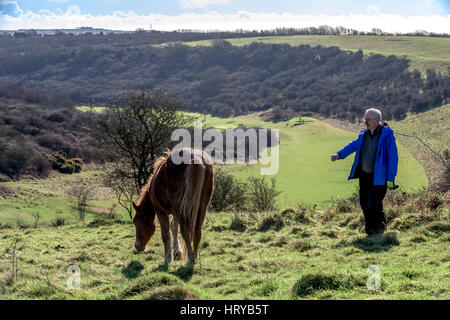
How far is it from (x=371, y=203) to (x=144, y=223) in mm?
4721

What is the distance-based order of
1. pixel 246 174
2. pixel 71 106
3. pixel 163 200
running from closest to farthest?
Result: pixel 163 200, pixel 246 174, pixel 71 106

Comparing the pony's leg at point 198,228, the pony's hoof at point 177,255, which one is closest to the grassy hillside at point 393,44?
the pony's hoof at point 177,255

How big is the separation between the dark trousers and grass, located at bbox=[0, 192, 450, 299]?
0.76 ft

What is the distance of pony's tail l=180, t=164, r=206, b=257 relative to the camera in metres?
7.70

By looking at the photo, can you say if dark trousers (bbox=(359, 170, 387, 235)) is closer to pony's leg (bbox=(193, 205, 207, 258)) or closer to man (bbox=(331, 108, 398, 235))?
man (bbox=(331, 108, 398, 235))

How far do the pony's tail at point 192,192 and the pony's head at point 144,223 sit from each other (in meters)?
1.68

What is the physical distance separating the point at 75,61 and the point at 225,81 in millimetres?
63302

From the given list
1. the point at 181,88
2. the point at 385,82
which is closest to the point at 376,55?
the point at 385,82

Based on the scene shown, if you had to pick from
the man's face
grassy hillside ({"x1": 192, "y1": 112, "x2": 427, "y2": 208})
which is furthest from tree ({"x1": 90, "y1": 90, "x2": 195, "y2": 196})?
grassy hillside ({"x1": 192, "y1": 112, "x2": 427, "y2": 208})

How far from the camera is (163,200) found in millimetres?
8383

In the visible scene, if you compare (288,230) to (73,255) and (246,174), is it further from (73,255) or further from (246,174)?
(246,174)

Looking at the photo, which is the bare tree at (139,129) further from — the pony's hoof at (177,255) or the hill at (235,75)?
the hill at (235,75)

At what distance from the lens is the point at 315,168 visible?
174ft

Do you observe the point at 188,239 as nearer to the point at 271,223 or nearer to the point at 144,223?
the point at 144,223
